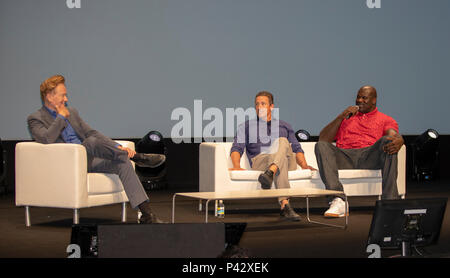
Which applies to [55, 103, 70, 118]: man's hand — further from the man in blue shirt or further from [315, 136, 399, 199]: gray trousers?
[315, 136, 399, 199]: gray trousers

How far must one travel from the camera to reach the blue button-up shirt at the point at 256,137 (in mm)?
5336

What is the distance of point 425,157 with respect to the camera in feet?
27.6

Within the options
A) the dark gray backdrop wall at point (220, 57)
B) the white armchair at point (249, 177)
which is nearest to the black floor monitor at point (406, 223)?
the white armchair at point (249, 177)

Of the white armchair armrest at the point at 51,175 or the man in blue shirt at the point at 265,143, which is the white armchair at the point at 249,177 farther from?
the white armchair armrest at the point at 51,175

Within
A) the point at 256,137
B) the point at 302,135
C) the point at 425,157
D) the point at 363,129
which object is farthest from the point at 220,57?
the point at 425,157

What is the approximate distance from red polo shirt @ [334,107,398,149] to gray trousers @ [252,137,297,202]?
21.3 inches

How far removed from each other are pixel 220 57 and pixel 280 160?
2.97 meters

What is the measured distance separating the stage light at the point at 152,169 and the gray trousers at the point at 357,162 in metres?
2.46

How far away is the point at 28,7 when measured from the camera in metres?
6.99

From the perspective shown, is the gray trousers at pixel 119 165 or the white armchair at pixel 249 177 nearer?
the gray trousers at pixel 119 165
